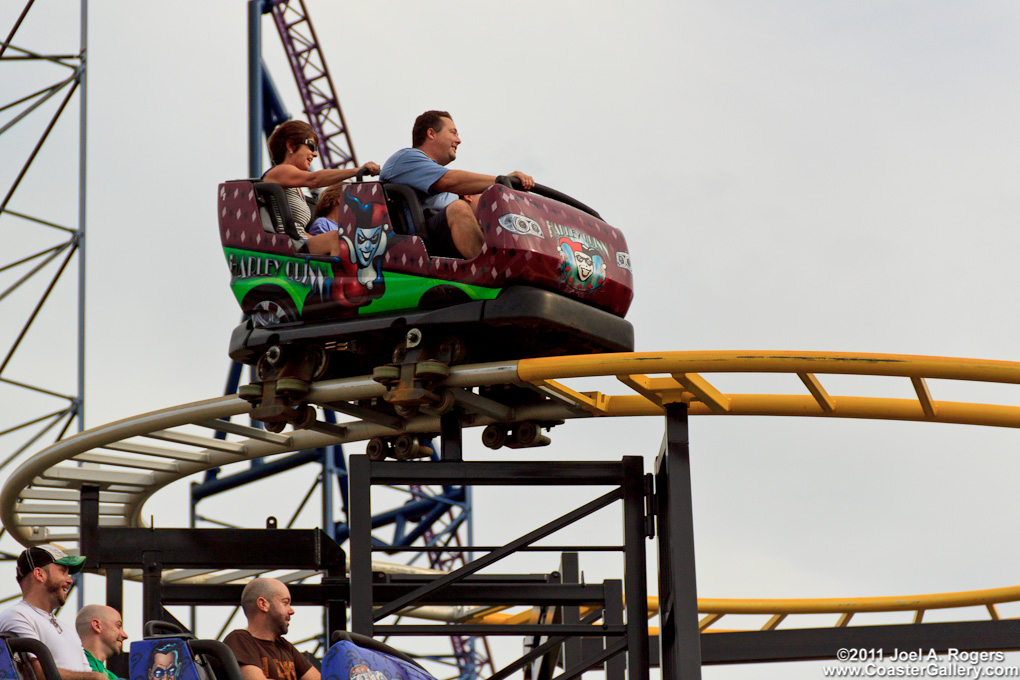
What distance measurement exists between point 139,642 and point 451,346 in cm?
227

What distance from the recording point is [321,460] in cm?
2311

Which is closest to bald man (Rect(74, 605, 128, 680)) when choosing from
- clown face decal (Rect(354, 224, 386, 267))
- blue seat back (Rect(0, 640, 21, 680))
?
blue seat back (Rect(0, 640, 21, 680))

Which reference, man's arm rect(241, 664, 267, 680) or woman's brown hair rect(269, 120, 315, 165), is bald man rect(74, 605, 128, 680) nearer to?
man's arm rect(241, 664, 267, 680)

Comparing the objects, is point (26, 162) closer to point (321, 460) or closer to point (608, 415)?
point (321, 460)

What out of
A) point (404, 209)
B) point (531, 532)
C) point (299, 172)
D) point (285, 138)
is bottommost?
point (531, 532)

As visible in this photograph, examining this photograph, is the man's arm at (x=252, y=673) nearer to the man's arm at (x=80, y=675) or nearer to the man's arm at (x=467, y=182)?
the man's arm at (x=80, y=675)

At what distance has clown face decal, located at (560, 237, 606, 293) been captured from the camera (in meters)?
8.24

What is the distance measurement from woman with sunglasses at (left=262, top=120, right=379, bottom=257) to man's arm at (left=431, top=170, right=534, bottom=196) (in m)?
0.43

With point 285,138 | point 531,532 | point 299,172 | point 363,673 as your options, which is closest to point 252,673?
point 363,673

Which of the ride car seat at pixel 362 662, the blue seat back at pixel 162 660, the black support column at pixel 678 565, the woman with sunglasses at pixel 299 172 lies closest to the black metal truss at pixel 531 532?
the black support column at pixel 678 565

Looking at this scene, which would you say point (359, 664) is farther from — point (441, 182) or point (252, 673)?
point (441, 182)

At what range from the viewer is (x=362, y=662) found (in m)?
6.59

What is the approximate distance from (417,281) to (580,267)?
832 mm

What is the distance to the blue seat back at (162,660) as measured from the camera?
6.71m
